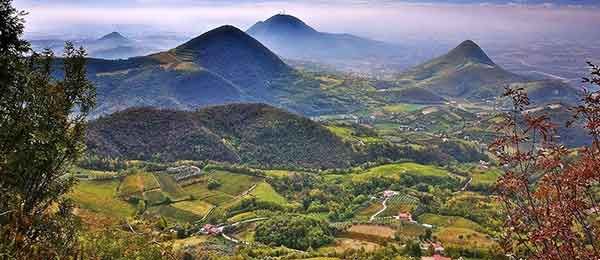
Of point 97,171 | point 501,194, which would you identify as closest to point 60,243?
point 501,194

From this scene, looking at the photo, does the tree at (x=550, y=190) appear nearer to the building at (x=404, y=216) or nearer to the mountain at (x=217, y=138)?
the building at (x=404, y=216)

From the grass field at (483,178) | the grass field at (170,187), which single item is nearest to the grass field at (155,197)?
the grass field at (170,187)

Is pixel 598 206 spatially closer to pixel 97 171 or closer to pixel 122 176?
pixel 122 176

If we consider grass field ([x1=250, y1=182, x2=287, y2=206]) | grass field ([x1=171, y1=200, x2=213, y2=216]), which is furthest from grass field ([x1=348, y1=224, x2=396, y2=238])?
grass field ([x1=171, y1=200, x2=213, y2=216])

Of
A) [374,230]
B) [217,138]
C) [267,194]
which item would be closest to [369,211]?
[374,230]

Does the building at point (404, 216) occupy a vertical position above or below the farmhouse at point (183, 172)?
below

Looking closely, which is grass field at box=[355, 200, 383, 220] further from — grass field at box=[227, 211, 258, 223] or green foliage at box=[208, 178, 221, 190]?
green foliage at box=[208, 178, 221, 190]
